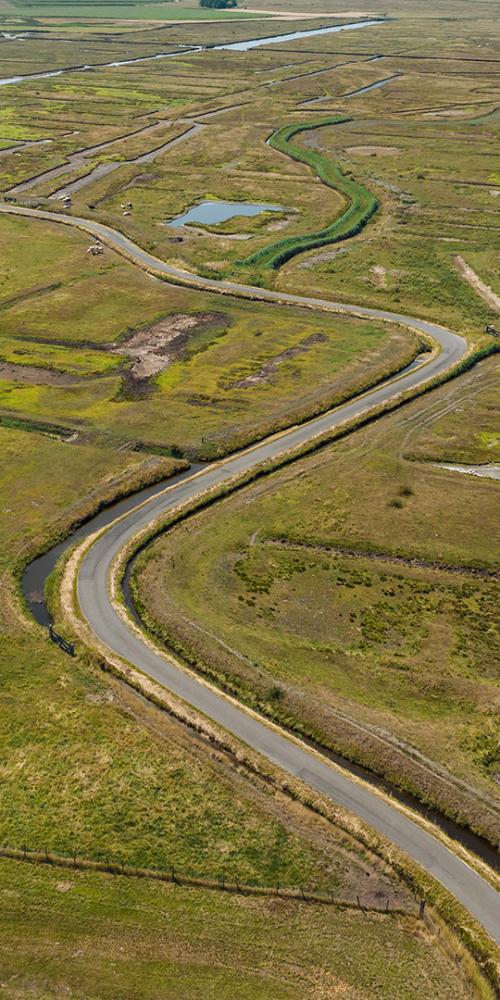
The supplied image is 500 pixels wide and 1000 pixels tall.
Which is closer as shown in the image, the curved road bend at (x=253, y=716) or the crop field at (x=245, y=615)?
the crop field at (x=245, y=615)

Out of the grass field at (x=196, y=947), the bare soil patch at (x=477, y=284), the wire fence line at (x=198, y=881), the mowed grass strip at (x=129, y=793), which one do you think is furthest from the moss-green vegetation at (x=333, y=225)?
the grass field at (x=196, y=947)

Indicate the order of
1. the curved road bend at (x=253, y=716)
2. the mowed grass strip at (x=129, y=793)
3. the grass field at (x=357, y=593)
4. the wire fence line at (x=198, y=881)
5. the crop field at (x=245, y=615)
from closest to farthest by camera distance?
the crop field at (x=245, y=615), the wire fence line at (x=198, y=881), the curved road bend at (x=253, y=716), the mowed grass strip at (x=129, y=793), the grass field at (x=357, y=593)

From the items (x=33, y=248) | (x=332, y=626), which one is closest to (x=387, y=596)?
(x=332, y=626)

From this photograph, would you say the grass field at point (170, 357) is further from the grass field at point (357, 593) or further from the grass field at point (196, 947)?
the grass field at point (196, 947)

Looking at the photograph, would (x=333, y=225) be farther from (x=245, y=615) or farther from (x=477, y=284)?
(x=245, y=615)

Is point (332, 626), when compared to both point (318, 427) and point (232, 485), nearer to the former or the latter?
point (232, 485)

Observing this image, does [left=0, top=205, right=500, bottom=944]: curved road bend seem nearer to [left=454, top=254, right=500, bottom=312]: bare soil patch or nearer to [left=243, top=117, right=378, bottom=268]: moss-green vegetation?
[left=454, top=254, right=500, bottom=312]: bare soil patch
